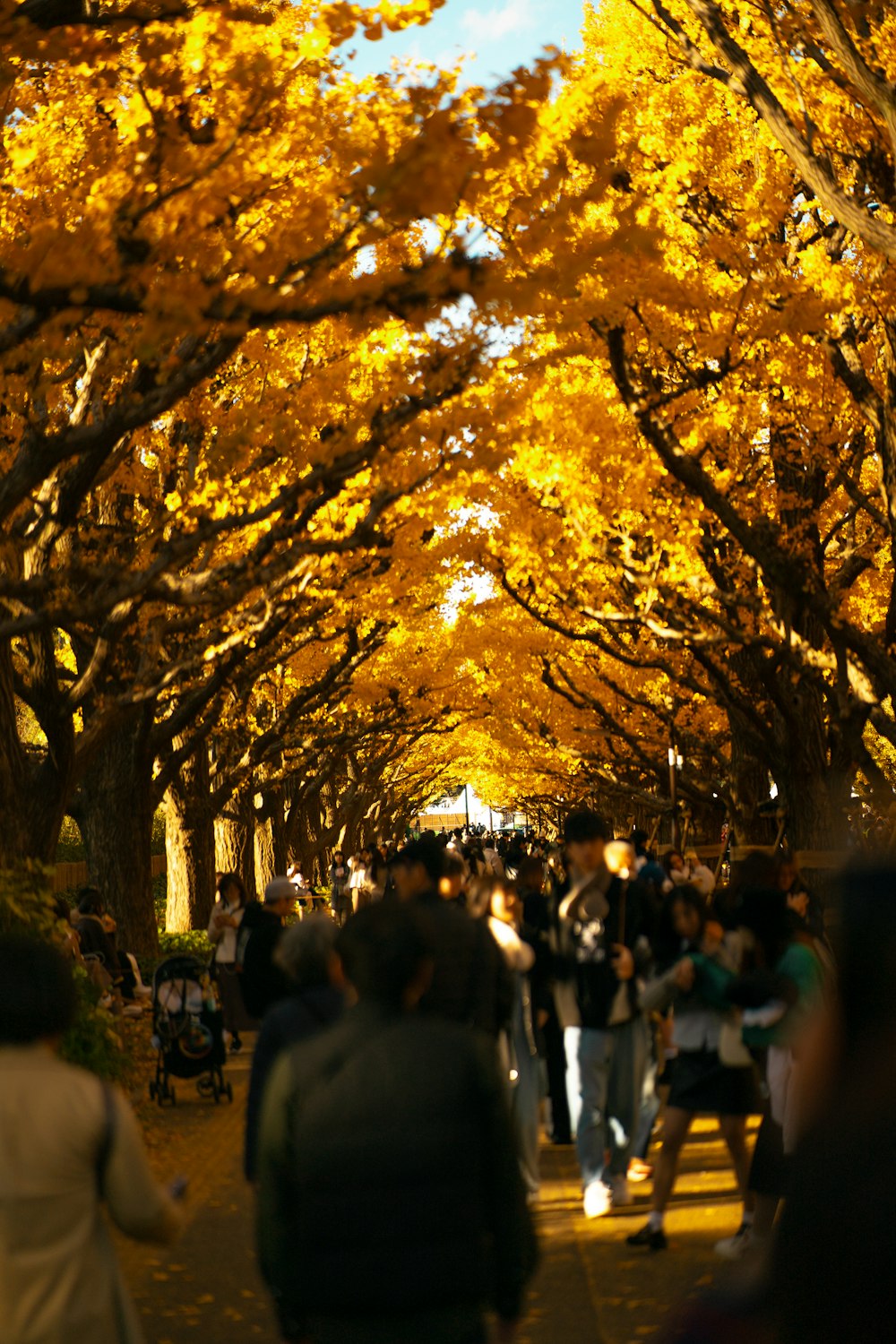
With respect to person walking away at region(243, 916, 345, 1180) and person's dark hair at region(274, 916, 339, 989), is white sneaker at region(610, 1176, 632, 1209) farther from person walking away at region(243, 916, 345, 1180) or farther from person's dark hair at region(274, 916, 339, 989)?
person's dark hair at region(274, 916, 339, 989)

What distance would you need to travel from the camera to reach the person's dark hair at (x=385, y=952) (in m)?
3.29

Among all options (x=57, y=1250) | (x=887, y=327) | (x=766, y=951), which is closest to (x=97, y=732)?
(x=887, y=327)

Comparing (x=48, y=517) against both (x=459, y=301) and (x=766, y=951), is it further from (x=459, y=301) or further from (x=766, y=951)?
(x=766, y=951)

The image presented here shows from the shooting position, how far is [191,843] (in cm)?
2567

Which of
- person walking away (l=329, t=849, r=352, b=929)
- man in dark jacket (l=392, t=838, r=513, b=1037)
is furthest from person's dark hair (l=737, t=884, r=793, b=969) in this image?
person walking away (l=329, t=849, r=352, b=929)

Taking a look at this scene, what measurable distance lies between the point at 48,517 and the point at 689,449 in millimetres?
6485

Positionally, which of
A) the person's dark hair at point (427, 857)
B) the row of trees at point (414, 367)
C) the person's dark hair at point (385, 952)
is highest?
the row of trees at point (414, 367)

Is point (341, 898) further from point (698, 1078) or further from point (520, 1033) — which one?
point (698, 1078)

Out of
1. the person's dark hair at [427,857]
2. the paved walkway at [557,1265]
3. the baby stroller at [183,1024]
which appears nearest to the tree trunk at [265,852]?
the baby stroller at [183,1024]

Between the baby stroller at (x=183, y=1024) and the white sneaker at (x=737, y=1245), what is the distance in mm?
6462

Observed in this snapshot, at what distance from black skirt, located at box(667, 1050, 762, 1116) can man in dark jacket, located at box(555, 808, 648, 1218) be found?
0.93 metres

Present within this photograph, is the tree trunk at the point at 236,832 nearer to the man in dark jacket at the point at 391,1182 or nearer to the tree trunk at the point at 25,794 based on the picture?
the tree trunk at the point at 25,794

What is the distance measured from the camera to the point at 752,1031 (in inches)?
249

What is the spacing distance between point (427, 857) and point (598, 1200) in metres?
1.86
